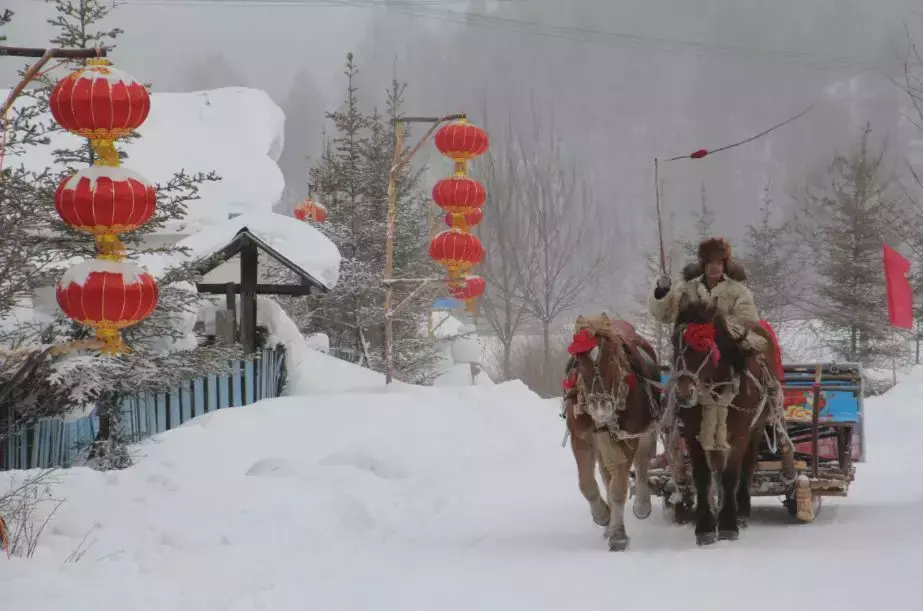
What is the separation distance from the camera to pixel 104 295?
286 inches

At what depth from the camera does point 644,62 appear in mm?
42250

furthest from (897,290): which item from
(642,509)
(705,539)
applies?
(705,539)

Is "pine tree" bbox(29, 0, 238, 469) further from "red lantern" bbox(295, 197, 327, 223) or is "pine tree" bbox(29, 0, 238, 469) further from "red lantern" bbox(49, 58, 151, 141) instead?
"red lantern" bbox(295, 197, 327, 223)

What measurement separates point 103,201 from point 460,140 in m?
8.92

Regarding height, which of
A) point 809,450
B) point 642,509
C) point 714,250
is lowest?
point 642,509

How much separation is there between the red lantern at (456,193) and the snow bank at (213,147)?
18.9ft

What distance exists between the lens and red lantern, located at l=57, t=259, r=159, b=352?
7.27 metres

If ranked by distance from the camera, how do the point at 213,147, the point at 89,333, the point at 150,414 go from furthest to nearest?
the point at 213,147
the point at 150,414
the point at 89,333

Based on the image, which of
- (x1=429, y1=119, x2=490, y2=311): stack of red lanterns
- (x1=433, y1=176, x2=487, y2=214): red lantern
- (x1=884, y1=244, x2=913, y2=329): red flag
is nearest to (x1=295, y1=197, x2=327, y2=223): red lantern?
(x1=429, y1=119, x2=490, y2=311): stack of red lanterns

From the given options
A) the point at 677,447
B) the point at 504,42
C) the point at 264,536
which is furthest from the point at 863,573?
the point at 504,42

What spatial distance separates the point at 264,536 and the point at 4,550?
2235 mm

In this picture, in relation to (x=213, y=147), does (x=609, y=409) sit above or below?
below

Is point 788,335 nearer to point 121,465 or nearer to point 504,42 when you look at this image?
point 504,42

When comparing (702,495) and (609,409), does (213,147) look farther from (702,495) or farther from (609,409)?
(702,495)
